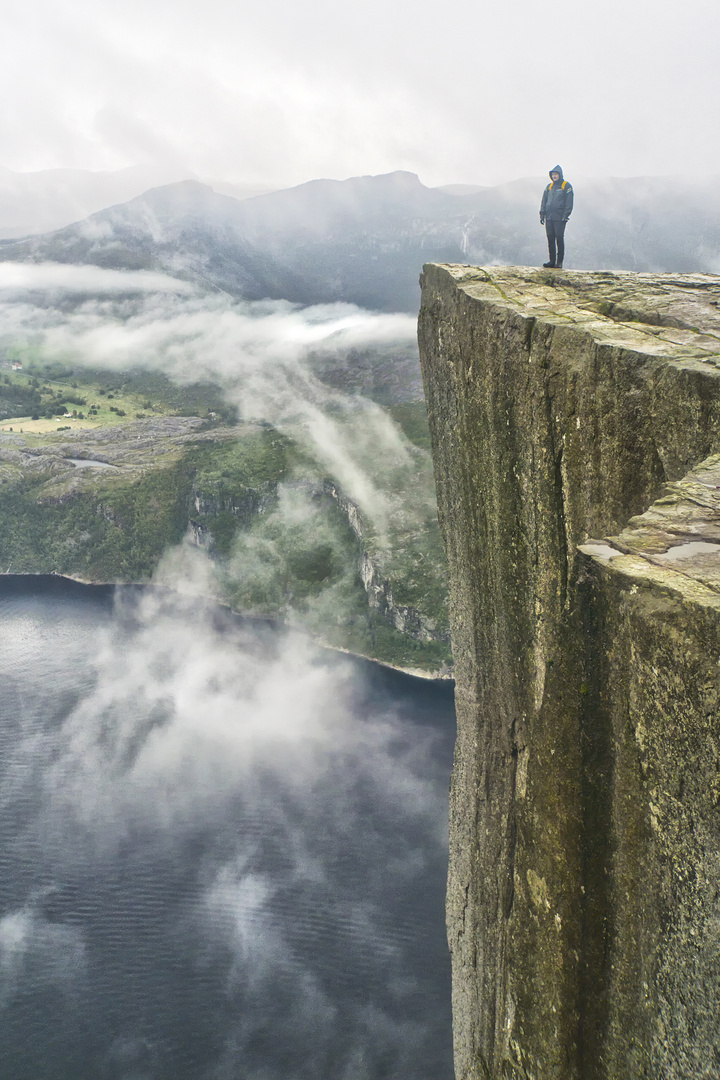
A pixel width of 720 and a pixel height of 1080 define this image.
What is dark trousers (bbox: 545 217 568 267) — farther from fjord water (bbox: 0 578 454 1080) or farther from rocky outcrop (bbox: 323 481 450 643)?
rocky outcrop (bbox: 323 481 450 643)

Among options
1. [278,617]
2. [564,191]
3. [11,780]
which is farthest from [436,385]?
[278,617]

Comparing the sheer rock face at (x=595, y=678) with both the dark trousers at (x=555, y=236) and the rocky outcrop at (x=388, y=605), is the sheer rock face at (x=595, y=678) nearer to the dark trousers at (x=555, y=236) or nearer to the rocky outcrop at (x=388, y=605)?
the dark trousers at (x=555, y=236)

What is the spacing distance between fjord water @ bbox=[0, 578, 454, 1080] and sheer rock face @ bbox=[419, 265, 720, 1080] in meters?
70.9

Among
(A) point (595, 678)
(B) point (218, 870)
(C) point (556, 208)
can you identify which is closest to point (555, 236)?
(C) point (556, 208)

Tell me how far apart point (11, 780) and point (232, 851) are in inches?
1695

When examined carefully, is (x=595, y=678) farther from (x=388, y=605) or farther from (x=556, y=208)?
(x=388, y=605)

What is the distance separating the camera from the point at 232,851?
9581cm

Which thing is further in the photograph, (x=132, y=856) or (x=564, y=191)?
(x=132, y=856)

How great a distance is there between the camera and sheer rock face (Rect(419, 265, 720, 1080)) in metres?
5.81

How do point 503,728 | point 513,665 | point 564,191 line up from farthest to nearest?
point 564,191 → point 503,728 → point 513,665

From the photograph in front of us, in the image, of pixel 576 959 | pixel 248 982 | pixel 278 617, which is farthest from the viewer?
pixel 278 617

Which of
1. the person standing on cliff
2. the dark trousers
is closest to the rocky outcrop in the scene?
the dark trousers

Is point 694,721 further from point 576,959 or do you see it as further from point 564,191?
point 564,191

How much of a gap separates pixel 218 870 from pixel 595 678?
98.1m
